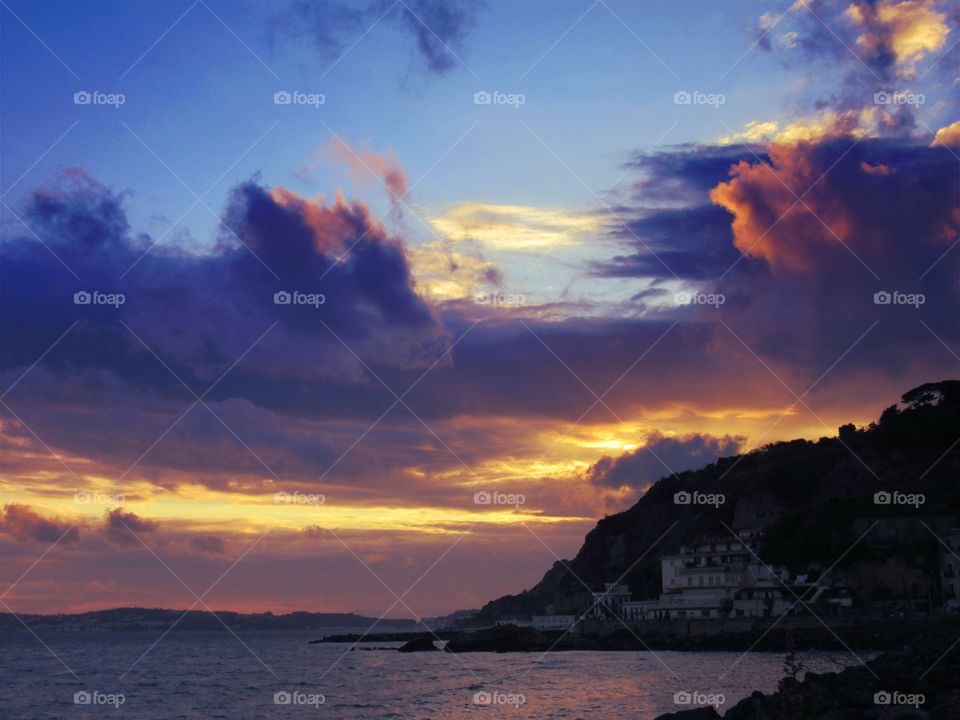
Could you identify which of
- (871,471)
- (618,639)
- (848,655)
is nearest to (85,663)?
(618,639)

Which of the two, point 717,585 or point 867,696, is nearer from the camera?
point 867,696

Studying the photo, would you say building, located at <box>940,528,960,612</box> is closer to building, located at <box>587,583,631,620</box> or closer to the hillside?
the hillside

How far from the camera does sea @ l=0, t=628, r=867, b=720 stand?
4825 cm

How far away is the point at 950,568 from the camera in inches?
3812

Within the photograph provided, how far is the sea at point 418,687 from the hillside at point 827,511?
26.9 m

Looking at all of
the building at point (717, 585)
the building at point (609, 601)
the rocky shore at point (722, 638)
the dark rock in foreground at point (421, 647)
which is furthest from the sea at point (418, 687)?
the building at point (609, 601)

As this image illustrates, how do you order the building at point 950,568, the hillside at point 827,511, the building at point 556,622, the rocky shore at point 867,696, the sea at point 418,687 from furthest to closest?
the building at point 556,622 → the hillside at point 827,511 → the building at point 950,568 → the sea at point 418,687 → the rocky shore at point 867,696

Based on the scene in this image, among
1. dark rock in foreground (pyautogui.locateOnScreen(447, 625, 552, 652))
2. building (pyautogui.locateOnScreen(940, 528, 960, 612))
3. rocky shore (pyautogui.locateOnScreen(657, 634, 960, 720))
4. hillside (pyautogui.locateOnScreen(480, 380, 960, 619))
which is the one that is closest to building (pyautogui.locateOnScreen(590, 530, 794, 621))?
hillside (pyautogui.locateOnScreen(480, 380, 960, 619))

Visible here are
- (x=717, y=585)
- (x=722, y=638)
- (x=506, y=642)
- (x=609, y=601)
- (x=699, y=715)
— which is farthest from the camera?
(x=609, y=601)

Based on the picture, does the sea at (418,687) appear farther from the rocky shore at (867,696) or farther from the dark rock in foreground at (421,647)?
the dark rock in foreground at (421,647)

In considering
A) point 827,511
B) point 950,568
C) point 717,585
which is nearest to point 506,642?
point 717,585

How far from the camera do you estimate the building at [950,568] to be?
3750 inches

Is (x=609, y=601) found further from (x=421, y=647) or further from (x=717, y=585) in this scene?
(x=421, y=647)

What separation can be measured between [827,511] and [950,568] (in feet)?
81.2
